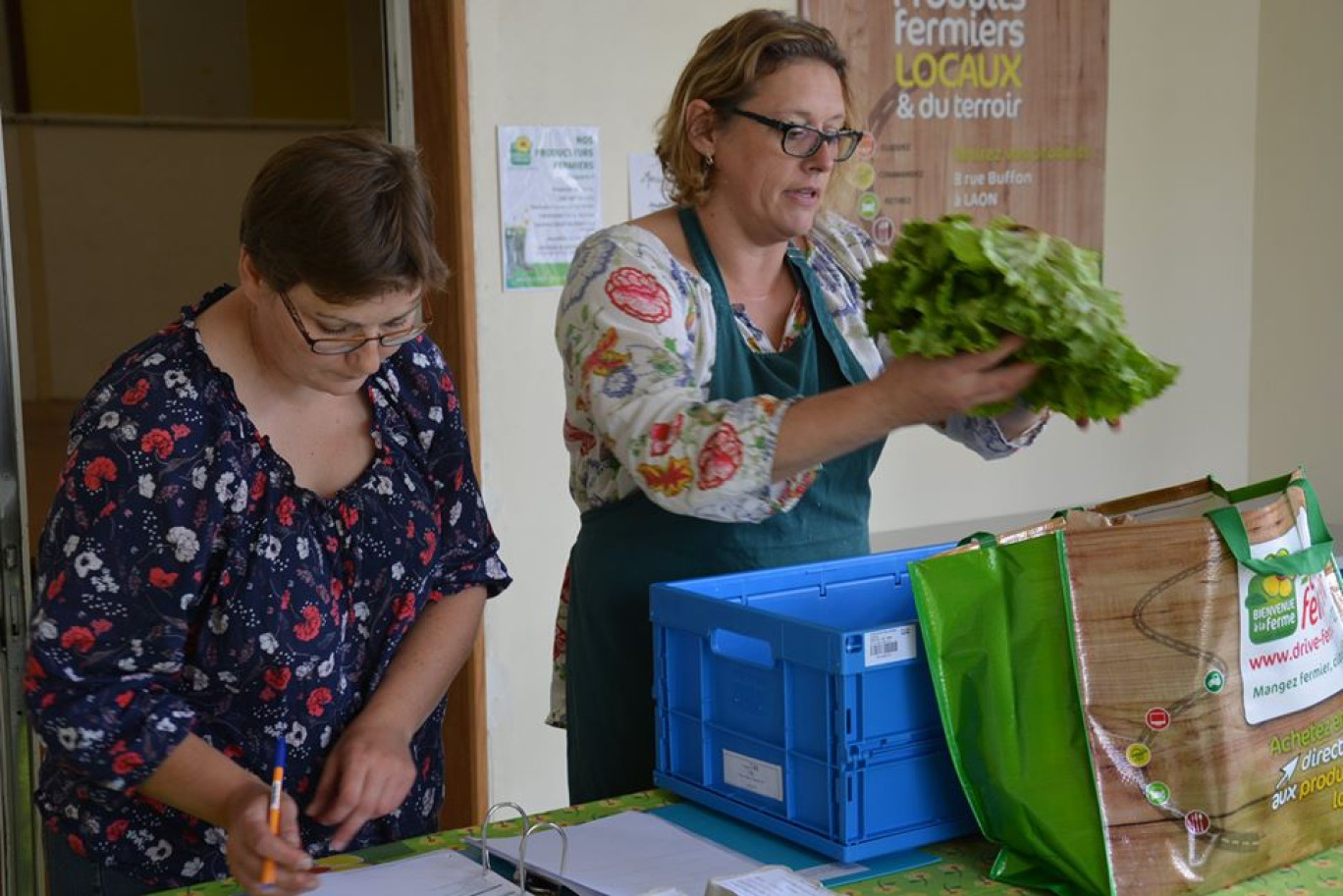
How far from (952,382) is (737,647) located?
1.30 ft

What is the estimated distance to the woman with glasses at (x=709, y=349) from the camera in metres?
1.95

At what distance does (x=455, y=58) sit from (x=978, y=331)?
6.16 feet

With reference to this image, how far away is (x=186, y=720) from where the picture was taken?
5.58 feet

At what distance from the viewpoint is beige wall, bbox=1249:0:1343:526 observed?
15.1 feet

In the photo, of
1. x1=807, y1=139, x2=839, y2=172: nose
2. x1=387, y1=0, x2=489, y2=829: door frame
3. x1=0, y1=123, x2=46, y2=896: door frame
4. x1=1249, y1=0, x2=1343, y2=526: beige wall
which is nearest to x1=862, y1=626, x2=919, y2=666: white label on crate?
x1=807, y1=139, x2=839, y2=172: nose

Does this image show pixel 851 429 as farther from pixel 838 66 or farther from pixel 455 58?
Answer: pixel 455 58

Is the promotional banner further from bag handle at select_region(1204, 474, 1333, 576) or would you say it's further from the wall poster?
bag handle at select_region(1204, 474, 1333, 576)

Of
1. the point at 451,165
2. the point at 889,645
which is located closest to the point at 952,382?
the point at 889,645

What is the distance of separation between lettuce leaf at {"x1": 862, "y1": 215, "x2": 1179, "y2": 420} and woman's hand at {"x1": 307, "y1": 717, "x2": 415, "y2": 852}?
73cm

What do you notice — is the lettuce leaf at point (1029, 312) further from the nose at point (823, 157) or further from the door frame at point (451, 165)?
the door frame at point (451, 165)

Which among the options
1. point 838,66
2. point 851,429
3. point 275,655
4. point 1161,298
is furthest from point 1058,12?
point 275,655

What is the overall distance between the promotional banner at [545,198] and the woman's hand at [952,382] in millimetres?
1732

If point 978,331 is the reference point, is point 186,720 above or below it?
below

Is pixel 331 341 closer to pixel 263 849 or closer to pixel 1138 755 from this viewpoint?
pixel 263 849
